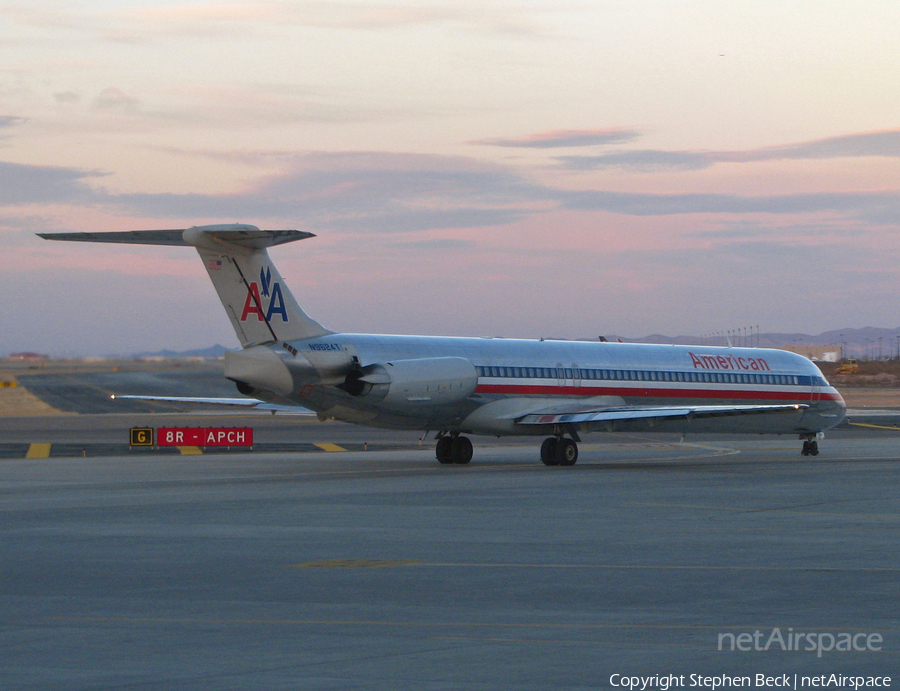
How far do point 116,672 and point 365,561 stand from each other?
6254mm

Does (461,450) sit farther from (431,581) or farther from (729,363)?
(431,581)

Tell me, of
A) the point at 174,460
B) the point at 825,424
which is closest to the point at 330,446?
the point at 174,460

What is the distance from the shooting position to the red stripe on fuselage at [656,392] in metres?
37.1

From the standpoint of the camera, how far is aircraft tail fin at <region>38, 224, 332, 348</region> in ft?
103

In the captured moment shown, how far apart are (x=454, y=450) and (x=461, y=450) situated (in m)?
0.19

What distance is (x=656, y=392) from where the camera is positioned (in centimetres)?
4069

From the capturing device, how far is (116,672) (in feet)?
29.9

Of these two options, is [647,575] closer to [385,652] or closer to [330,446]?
[385,652]

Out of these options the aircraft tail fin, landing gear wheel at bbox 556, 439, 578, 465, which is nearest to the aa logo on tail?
the aircraft tail fin

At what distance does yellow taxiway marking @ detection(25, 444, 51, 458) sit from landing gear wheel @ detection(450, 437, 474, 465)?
1131 centimetres

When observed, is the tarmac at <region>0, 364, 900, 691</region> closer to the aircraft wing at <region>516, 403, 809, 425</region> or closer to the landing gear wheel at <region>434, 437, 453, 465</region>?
the aircraft wing at <region>516, 403, 809, 425</region>

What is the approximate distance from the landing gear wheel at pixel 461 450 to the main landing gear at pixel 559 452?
226cm

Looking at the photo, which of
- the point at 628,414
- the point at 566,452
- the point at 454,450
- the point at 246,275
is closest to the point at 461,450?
the point at 454,450

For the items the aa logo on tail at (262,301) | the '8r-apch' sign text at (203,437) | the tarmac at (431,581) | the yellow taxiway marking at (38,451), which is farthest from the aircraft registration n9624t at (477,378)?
the tarmac at (431,581)
